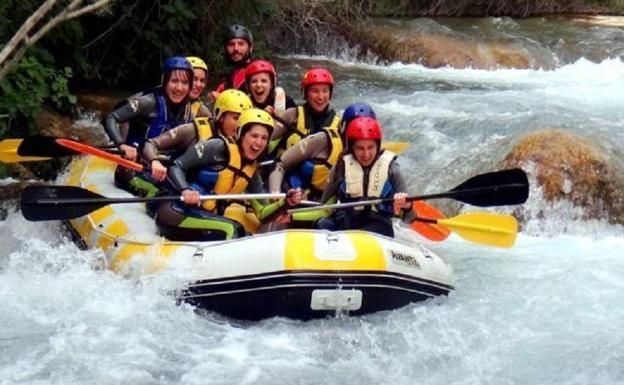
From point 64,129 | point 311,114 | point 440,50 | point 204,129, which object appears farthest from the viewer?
point 440,50

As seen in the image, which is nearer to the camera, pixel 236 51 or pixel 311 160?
pixel 311 160

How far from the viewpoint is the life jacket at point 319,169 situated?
569cm

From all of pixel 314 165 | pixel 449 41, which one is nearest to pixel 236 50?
pixel 314 165

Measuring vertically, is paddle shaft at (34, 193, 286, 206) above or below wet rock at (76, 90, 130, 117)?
below

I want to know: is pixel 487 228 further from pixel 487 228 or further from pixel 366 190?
pixel 366 190

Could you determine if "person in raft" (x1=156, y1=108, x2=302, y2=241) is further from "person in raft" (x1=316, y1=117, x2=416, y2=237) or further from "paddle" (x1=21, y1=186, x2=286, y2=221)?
"person in raft" (x1=316, y1=117, x2=416, y2=237)

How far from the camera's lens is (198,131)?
18.6 ft

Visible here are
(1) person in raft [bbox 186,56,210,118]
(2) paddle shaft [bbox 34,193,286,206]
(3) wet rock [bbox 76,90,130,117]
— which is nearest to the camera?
(2) paddle shaft [bbox 34,193,286,206]

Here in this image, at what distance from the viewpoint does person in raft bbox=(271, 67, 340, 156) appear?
5902 millimetres

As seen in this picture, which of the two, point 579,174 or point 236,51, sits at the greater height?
point 236,51

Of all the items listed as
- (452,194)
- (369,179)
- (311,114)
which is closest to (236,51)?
(311,114)

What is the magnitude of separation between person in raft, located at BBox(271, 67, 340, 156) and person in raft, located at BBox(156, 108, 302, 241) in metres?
0.76

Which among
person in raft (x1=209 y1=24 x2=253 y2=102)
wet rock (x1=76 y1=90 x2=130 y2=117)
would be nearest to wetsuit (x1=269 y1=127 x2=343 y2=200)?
person in raft (x1=209 y1=24 x2=253 y2=102)

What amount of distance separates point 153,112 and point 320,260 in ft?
7.09
